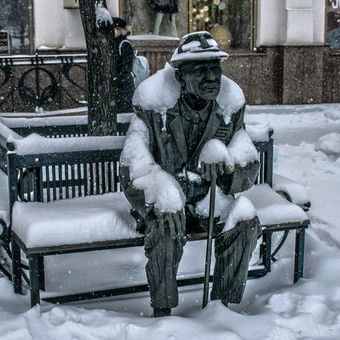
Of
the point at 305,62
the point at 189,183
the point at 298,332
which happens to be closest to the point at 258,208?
the point at 189,183

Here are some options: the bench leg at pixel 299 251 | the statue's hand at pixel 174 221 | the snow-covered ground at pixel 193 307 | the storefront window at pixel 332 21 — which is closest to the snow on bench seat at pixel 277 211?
the bench leg at pixel 299 251

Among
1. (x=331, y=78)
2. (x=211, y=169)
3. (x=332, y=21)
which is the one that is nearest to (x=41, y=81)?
(x=331, y=78)

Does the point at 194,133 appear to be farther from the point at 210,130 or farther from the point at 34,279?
the point at 34,279

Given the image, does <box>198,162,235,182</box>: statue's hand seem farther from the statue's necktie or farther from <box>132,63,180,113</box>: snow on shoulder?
<box>132,63,180,113</box>: snow on shoulder

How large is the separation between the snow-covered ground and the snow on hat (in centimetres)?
137

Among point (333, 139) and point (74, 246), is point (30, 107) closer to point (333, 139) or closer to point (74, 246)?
point (333, 139)

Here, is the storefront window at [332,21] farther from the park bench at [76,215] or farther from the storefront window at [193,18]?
the park bench at [76,215]

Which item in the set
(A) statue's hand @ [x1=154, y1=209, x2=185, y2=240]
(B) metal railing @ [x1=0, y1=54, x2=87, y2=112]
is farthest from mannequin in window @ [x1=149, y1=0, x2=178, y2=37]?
(A) statue's hand @ [x1=154, y1=209, x2=185, y2=240]

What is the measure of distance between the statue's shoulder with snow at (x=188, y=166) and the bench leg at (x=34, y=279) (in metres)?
0.63

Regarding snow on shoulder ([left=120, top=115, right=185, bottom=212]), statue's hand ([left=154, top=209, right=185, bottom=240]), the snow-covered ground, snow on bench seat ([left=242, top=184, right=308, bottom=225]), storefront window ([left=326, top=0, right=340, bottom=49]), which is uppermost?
storefront window ([left=326, top=0, right=340, bottom=49])

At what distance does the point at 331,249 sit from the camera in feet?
17.3

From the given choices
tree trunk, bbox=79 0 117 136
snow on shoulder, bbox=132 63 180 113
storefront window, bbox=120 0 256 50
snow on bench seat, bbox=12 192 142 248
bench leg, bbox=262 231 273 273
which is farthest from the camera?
storefront window, bbox=120 0 256 50

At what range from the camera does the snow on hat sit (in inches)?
151

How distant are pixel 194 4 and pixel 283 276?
11.1 m
